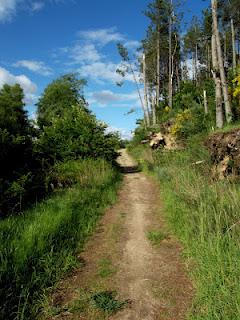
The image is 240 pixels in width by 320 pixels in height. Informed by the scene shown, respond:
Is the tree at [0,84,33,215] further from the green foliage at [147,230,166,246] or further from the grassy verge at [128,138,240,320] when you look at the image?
the grassy verge at [128,138,240,320]

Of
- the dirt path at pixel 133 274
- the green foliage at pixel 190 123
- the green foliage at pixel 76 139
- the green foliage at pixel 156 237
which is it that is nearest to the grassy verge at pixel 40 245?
the dirt path at pixel 133 274

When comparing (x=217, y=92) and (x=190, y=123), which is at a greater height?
(x=217, y=92)

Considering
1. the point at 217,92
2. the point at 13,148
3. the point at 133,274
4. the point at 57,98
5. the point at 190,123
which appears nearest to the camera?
the point at 133,274

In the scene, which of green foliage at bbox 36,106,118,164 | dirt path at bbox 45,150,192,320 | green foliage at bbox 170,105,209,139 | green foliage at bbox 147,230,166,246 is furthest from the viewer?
green foliage at bbox 170,105,209,139

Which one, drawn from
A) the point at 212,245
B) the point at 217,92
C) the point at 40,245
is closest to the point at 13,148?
the point at 40,245

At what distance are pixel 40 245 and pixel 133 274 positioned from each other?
1648 millimetres

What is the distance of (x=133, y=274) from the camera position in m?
5.68

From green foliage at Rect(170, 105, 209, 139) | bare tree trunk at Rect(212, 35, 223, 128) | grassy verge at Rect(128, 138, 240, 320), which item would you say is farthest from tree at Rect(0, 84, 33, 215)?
green foliage at Rect(170, 105, 209, 139)

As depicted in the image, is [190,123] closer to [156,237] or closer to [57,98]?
[156,237]

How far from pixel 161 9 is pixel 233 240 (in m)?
32.8

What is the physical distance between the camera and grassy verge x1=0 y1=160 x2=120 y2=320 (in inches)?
180

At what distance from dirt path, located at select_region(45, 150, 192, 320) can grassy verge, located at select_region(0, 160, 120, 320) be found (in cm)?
29

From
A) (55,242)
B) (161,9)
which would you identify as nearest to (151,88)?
(161,9)

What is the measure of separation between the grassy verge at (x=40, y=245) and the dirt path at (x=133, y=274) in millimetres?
294
